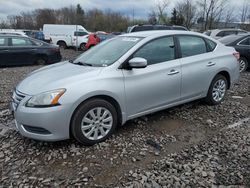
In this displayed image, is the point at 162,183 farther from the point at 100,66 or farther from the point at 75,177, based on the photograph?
the point at 100,66

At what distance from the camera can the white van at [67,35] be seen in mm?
20500

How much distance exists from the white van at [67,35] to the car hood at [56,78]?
1738 centimetres

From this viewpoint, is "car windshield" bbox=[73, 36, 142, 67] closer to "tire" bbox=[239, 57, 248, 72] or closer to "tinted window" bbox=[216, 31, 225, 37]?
"tire" bbox=[239, 57, 248, 72]

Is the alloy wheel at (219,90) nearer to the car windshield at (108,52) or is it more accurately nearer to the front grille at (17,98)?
the car windshield at (108,52)

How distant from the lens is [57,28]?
22234 millimetres

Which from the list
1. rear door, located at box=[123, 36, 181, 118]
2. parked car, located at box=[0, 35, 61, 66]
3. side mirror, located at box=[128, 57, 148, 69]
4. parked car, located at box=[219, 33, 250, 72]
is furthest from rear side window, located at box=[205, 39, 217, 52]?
parked car, located at box=[0, 35, 61, 66]

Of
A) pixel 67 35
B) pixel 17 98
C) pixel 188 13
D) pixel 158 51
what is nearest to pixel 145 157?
pixel 158 51

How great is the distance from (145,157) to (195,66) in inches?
80.5

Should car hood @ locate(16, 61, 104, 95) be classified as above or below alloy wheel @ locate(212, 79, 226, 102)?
above

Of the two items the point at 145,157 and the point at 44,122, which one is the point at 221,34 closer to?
the point at 145,157

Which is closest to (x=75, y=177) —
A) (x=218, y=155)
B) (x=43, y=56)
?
(x=218, y=155)

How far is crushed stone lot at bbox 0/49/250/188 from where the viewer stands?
2.68 m

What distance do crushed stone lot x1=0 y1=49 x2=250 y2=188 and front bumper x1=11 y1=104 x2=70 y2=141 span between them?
0.27 meters

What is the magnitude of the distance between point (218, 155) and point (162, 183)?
99 centimetres
